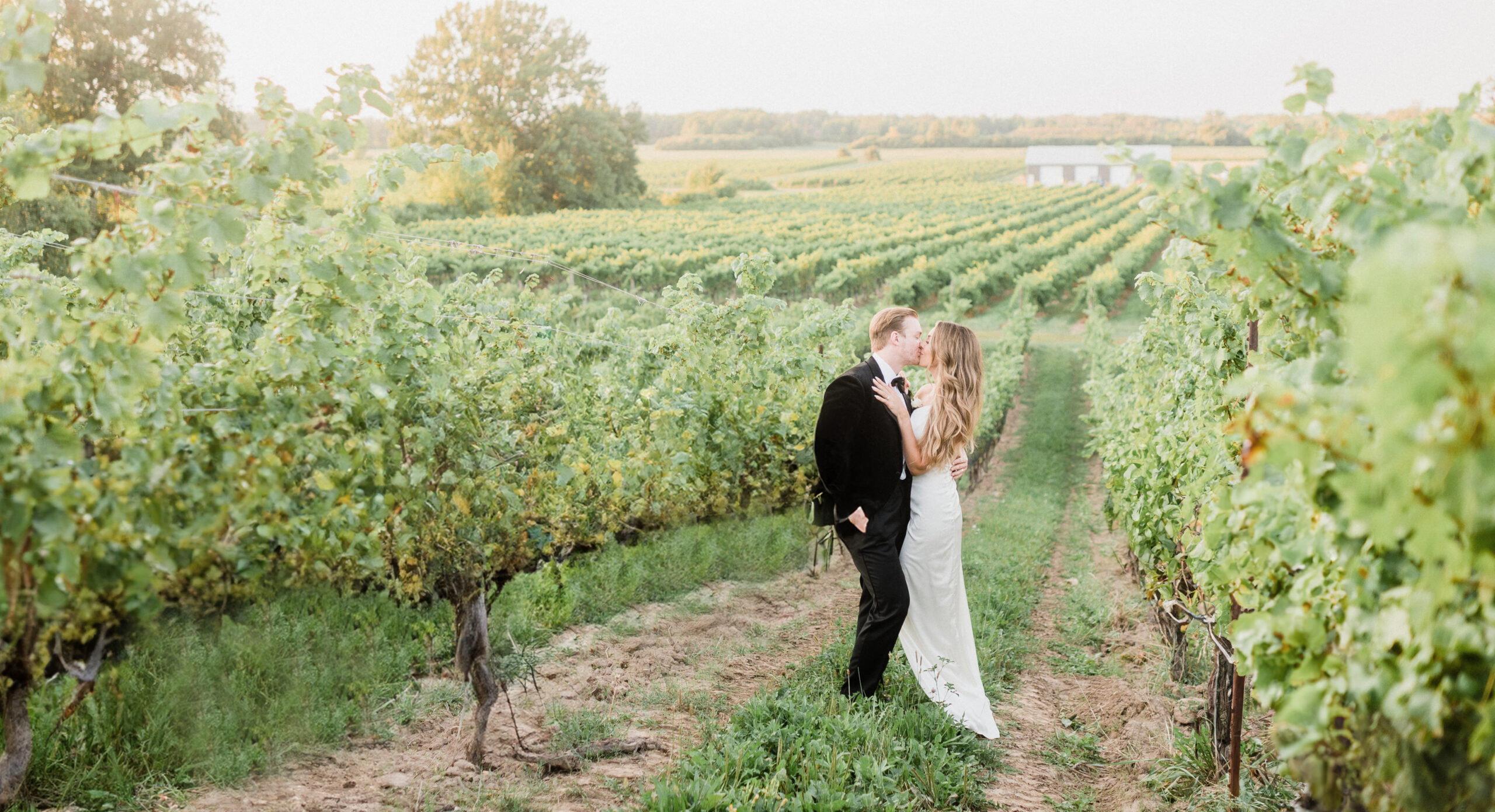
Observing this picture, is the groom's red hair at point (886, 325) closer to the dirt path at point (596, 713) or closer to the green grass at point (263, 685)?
the dirt path at point (596, 713)

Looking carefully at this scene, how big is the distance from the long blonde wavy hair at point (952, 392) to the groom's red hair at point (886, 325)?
7.2 inches

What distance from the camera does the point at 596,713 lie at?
414 cm

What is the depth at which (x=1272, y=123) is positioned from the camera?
2.39 metres

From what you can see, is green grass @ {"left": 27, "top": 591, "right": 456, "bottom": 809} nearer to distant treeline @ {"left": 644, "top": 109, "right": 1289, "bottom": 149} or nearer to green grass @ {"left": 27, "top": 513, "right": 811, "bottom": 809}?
green grass @ {"left": 27, "top": 513, "right": 811, "bottom": 809}

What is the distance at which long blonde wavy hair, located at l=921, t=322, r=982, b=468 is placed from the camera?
4121mm

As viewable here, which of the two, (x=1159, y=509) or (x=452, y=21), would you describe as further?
(x=452, y=21)

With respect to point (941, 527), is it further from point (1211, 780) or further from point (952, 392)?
point (1211, 780)

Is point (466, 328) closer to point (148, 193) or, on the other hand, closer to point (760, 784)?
point (148, 193)

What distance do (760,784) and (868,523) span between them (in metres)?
1.32

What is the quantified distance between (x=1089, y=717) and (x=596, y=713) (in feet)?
8.54

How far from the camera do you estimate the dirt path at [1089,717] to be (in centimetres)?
383

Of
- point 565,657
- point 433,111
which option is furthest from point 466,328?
point 433,111

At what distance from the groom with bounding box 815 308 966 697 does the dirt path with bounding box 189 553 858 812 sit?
83 centimetres

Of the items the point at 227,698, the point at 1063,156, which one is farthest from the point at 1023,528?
the point at 1063,156
